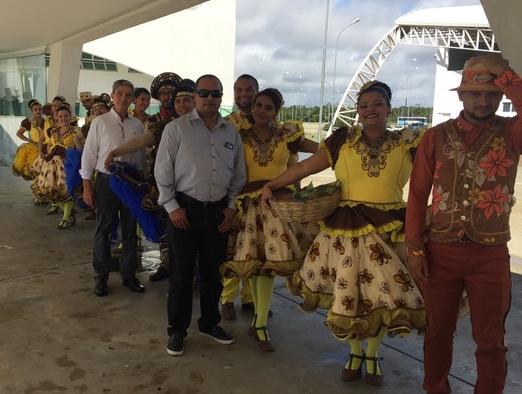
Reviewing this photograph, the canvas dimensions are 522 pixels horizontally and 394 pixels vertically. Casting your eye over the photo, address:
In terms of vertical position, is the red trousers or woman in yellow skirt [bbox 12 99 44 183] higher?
woman in yellow skirt [bbox 12 99 44 183]

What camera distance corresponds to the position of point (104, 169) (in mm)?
4223

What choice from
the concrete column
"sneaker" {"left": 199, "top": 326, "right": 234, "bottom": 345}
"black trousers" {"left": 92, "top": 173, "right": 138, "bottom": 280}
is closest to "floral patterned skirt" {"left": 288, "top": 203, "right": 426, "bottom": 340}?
"sneaker" {"left": 199, "top": 326, "right": 234, "bottom": 345}

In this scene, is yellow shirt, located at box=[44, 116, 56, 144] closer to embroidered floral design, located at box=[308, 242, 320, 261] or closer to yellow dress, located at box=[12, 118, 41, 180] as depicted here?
yellow dress, located at box=[12, 118, 41, 180]

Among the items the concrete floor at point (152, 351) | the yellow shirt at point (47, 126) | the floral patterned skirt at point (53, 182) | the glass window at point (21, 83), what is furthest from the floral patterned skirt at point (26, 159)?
the concrete floor at point (152, 351)

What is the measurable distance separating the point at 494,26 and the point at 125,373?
278 centimetres

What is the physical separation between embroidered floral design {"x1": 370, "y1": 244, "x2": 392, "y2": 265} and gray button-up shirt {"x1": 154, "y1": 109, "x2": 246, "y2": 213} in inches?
41.8

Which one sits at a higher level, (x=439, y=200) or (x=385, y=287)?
(x=439, y=200)

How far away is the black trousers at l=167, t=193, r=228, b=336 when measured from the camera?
3213 mm

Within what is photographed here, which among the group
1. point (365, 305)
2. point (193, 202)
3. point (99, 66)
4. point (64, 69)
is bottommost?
point (365, 305)

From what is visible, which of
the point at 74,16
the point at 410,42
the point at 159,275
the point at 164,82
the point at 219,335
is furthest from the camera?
the point at 410,42

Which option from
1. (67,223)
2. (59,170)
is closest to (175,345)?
(67,223)

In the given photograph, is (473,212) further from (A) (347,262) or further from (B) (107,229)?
(B) (107,229)

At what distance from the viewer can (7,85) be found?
1441 cm

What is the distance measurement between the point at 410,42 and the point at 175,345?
35.2m
